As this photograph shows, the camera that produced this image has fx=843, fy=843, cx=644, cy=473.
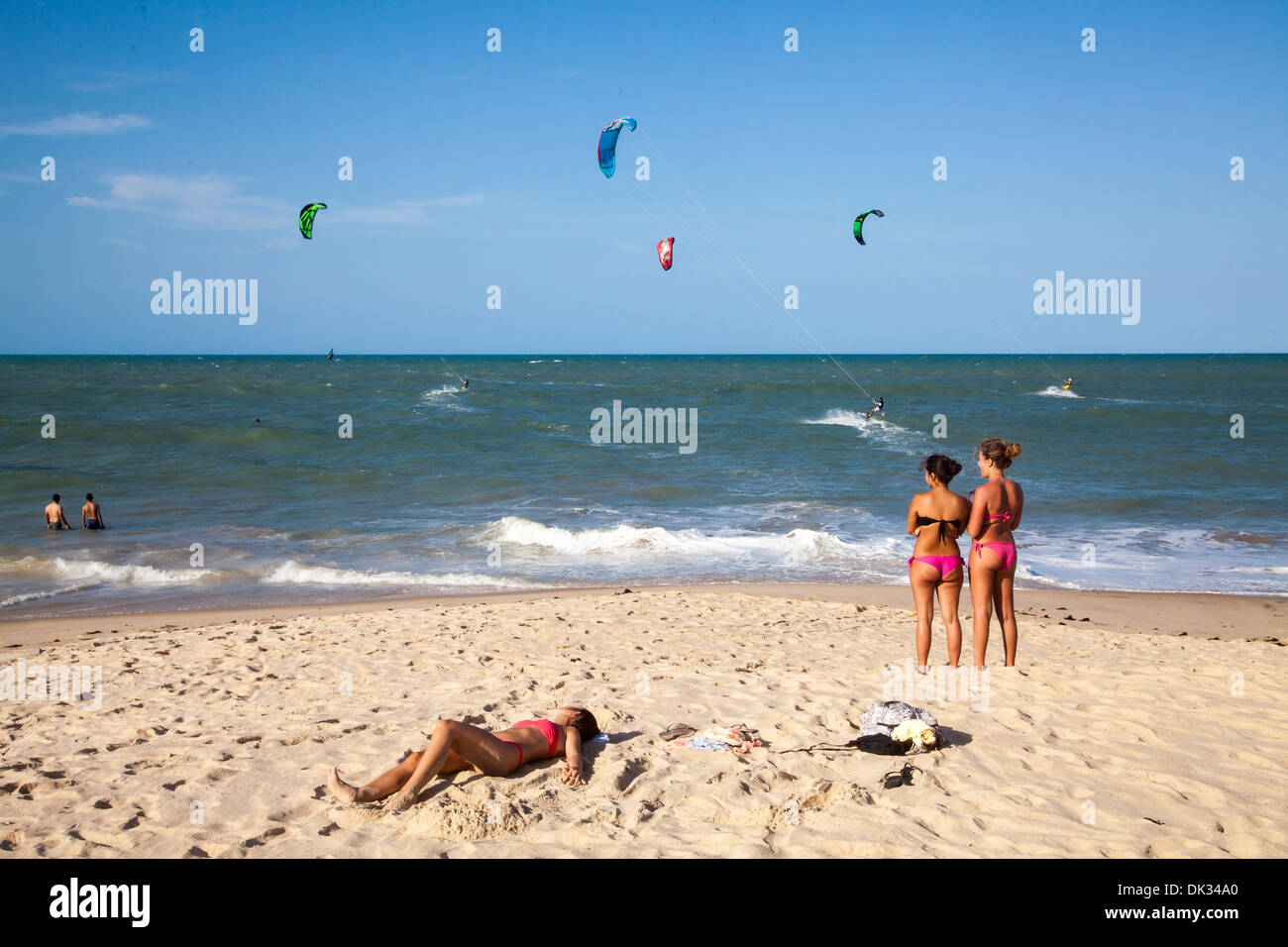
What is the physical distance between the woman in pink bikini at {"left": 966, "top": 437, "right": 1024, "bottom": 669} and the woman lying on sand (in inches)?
118

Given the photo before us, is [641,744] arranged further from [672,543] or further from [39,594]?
[39,594]

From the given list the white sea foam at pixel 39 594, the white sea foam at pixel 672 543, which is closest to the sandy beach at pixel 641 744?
the white sea foam at pixel 39 594

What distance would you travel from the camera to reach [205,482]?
1912 cm

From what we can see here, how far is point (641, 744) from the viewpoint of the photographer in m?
4.61

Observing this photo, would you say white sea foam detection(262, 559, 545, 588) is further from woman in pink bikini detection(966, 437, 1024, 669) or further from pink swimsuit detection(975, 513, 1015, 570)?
pink swimsuit detection(975, 513, 1015, 570)

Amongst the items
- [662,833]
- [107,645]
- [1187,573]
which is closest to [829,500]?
[1187,573]

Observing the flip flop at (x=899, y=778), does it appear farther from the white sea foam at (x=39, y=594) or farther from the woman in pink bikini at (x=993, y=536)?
the white sea foam at (x=39, y=594)

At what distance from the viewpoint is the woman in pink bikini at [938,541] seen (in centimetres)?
578

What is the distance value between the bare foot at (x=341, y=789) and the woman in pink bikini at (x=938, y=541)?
3.77m

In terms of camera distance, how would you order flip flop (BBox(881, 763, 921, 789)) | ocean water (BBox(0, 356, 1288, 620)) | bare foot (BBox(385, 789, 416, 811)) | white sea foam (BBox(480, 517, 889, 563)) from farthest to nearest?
white sea foam (BBox(480, 517, 889, 563)) → ocean water (BBox(0, 356, 1288, 620)) → flip flop (BBox(881, 763, 921, 789)) → bare foot (BBox(385, 789, 416, 811))

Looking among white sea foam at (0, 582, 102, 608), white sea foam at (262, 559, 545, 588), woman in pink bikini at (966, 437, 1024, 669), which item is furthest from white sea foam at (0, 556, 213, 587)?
woman in pink bikini at (966, 437, 1024, 669)

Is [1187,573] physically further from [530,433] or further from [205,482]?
[530,433]

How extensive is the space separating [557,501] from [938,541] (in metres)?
12.0

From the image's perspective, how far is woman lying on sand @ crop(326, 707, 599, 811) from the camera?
12.6 ft
